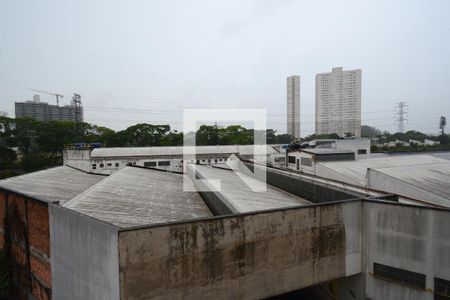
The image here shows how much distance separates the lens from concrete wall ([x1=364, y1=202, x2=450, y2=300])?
285 inches

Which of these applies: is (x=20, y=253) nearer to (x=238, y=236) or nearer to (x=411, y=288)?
(x=238, y=236)

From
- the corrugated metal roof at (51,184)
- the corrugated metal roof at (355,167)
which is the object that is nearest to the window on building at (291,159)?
the corrugated metal roof at (355,167)

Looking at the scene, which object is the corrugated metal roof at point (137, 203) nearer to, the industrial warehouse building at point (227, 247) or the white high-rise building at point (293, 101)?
the industrial warehouse building at point (227, 247)

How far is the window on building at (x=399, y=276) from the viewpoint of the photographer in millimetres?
7547

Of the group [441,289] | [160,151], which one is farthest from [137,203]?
[160,151]

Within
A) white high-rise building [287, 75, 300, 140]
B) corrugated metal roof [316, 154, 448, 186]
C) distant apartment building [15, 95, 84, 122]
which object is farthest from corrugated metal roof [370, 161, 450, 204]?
distant apartment building [15, 95, 84, 122]

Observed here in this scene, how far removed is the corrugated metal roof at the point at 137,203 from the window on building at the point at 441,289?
7171 millimetres

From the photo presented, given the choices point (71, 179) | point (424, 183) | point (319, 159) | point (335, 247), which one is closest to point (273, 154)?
point (319, 159)

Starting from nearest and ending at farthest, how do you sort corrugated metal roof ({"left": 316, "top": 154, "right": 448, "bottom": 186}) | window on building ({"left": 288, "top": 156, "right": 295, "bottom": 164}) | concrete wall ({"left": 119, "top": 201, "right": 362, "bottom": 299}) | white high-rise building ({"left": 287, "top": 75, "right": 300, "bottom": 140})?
concrete wall ({"left": 119, "top": 201, "right": 362, "bottom": 299}) < corrugated metal roof ({"left": 316, "top": 154, "right": 448, "bottom": 186}) < window on building ({"left": 288, "top": 156, "right": 295, "bottom": 164}) < white high-rise building ({"left": 287, "top": 75, "right": 300, "bottom": 140})

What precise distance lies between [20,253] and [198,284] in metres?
7.97

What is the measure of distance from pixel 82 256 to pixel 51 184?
893cm

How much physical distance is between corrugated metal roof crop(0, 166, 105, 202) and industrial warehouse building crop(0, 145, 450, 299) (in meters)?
1.35

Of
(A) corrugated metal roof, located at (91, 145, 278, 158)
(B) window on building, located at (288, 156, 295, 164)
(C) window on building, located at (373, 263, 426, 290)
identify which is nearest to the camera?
(C) window on building, located at (373, 263, 426, 290)

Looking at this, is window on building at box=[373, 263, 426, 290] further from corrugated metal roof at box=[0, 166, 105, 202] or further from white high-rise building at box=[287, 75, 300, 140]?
white high-rise building at box=[287, 75, 300, 140]
